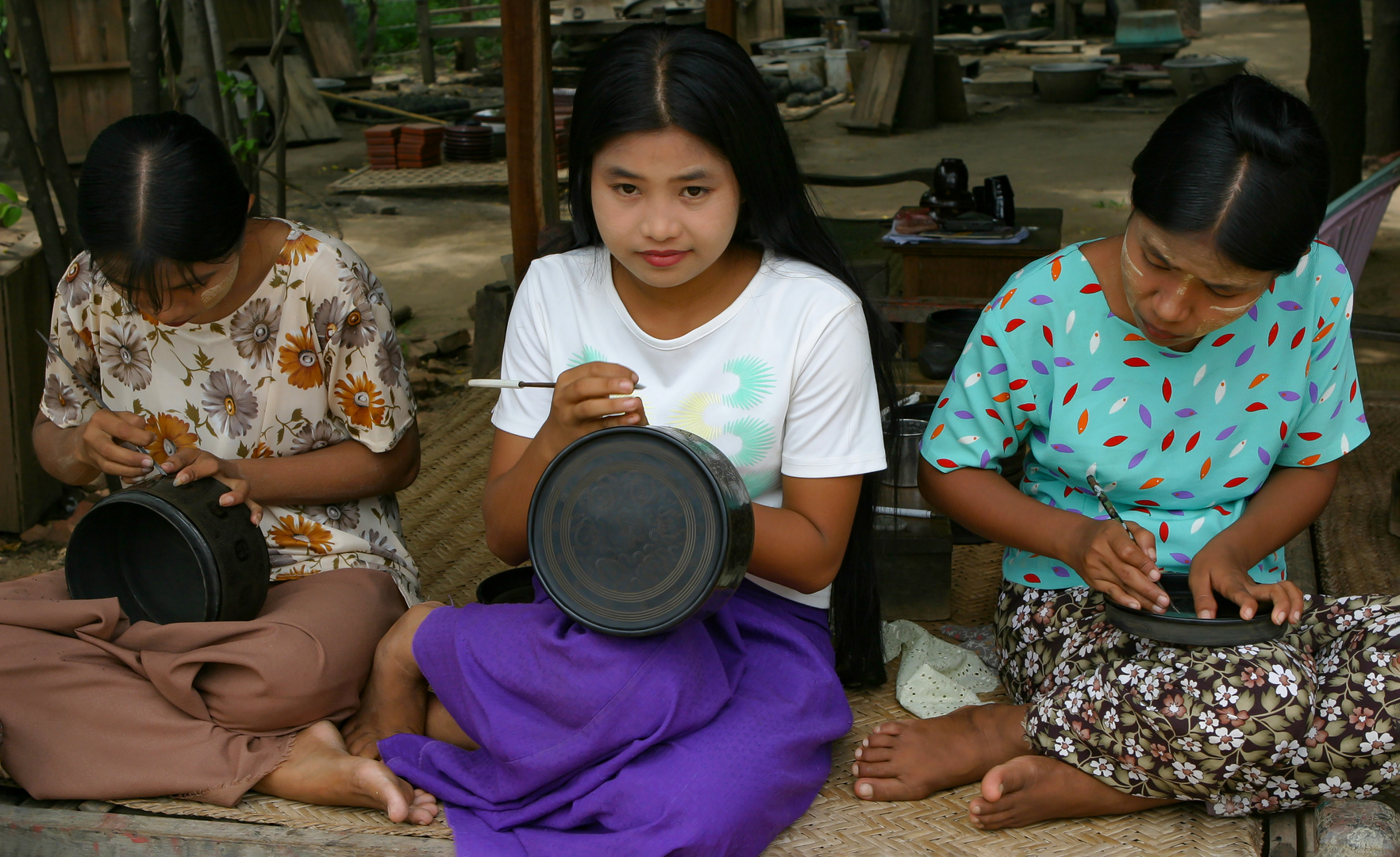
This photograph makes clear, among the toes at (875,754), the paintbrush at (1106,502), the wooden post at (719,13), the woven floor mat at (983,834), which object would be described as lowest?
the woven floor mat at (983,834)

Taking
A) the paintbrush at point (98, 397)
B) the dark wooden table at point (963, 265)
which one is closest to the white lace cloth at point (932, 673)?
the paintbrush at point (98, 397)

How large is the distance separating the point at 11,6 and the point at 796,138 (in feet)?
24.7

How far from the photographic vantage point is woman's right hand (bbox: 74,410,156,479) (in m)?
2.07

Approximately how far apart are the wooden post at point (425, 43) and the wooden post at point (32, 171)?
423 inches

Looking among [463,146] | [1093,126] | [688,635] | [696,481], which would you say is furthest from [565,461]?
[1093,126]

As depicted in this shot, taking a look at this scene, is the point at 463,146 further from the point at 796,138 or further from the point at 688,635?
the point at 688,635

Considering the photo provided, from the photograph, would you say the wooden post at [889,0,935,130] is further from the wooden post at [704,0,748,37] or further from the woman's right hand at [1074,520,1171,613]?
the woman's right hand at [1074,520,1171,613]

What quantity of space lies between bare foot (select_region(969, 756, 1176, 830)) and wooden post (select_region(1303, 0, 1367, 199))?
5032 mm

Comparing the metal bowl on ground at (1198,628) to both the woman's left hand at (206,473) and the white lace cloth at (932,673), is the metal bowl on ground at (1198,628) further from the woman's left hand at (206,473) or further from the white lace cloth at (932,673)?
the woman's left hand at (206,473)

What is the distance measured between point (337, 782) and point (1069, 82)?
→ 37.6ft

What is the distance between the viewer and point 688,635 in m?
1.81

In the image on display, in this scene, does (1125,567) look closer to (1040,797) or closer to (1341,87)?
(1040,797)

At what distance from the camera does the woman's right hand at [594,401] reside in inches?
66.3

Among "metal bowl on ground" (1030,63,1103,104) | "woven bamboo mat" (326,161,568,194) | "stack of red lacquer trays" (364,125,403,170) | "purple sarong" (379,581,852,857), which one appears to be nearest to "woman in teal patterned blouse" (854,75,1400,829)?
"purple sarong" (379,581,852,857)
